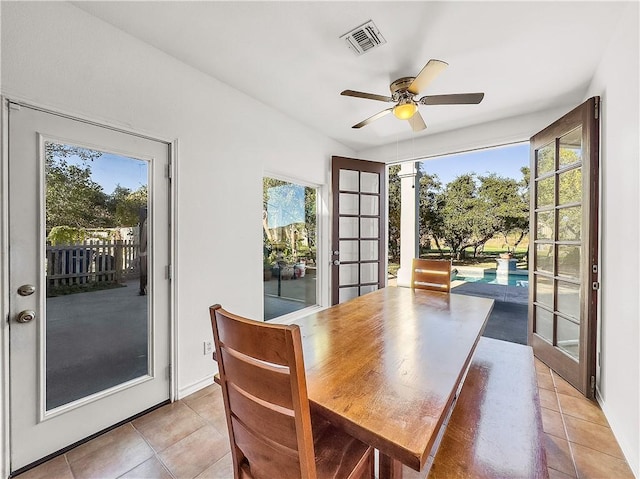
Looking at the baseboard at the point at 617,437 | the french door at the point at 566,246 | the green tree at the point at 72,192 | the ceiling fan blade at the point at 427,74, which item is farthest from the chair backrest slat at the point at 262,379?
the french door at the point at 566,246

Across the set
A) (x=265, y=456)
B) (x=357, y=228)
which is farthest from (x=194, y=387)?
(x=357, y=228)

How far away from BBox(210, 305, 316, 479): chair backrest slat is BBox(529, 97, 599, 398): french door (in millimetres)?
2549

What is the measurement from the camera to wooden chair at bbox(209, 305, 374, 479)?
770mm

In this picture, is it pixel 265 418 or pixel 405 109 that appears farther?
pixel 405 109

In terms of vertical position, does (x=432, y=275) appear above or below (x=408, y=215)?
below

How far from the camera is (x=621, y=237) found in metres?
1.79

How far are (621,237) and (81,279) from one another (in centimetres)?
348

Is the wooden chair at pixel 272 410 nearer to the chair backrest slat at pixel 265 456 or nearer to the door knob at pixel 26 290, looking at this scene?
the chair backrest slat at pixel 265 456

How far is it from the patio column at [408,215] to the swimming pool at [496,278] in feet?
5.47

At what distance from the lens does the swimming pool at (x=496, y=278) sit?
5.45 meters

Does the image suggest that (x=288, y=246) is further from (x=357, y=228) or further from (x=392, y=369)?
(x=392, y=369)

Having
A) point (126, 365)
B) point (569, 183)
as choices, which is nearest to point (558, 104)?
point (569, 183)

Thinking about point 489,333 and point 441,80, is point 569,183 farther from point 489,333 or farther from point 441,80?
point 489,333

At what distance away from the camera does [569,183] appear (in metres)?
2.47
